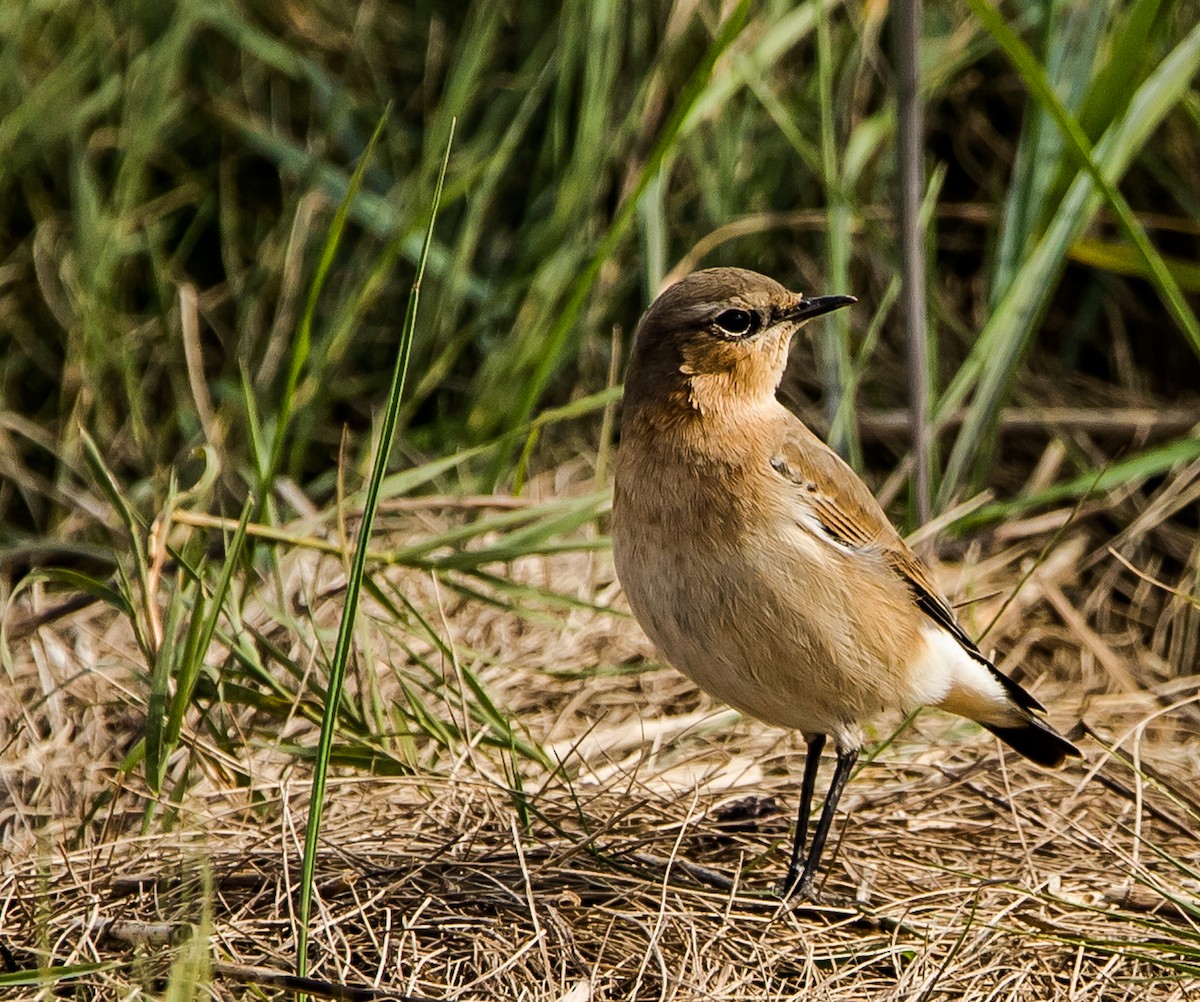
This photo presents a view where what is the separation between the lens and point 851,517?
186 inches

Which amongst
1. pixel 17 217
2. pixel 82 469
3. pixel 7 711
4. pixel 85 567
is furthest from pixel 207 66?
pixel 7 711

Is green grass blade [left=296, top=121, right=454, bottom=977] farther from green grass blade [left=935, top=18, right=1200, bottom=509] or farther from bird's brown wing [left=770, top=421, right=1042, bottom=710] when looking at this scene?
green grass blade [left=935, top=18, right=1200, bottom=509]

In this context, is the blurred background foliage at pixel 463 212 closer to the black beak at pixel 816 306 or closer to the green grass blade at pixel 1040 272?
the green grass blade at pixel 1040 272

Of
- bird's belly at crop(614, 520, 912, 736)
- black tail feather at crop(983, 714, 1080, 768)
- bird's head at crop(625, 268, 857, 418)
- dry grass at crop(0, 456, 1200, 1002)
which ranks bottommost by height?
dry grass at crop(0, 456, 1200, 1002)

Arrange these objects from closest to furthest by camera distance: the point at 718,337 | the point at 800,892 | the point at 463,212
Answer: the point at 800,892
the point at 718,337
the point at 463,212

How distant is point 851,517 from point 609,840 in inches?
45.7

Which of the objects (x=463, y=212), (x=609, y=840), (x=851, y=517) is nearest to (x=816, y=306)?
(x=851, y=517)

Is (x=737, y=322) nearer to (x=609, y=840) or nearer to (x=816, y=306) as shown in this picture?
(x=816, y=306)

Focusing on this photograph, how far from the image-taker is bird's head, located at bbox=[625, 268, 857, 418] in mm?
4609

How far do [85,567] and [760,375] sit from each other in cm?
299

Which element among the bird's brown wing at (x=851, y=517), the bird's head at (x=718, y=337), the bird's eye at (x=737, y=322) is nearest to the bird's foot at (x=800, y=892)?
the bird's brown wing at (x=851, y=517)

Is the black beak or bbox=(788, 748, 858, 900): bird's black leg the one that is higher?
the black beak

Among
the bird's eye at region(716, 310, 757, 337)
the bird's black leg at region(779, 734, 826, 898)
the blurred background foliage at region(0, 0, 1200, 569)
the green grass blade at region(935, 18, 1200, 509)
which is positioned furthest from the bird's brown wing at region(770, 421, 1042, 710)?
the blurred background foliage at region(0, 0, 1200, 569)

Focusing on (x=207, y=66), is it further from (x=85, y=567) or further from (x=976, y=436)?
(x=976, y=436)
